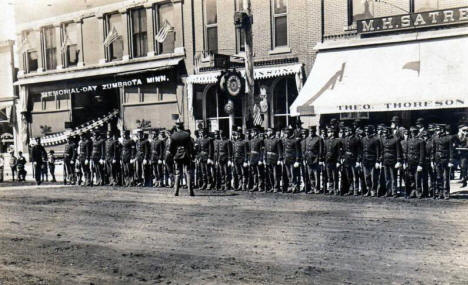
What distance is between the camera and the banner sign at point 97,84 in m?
22.4

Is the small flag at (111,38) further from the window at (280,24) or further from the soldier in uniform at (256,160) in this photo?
the soldier in uniform at (256,160)

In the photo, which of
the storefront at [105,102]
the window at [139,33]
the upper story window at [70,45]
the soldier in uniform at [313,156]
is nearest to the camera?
the soldier in uniform at [313,156]

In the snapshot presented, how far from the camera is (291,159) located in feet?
45.4

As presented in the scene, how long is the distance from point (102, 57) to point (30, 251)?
17775 mm

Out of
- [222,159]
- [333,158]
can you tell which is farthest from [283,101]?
[333,158]

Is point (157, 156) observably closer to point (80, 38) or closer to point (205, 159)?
point (205, 159)

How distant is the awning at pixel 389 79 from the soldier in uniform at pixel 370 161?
111 inches

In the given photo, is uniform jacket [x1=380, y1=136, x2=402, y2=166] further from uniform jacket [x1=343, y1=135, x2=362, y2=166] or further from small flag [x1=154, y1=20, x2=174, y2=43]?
small flag [x1=154, y1=20, x2=174, y2=43]

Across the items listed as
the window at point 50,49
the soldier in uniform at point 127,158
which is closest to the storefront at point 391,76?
the soldier in uniform at point 127,158

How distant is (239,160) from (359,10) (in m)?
6.77

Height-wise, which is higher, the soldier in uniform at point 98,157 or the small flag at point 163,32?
the small flag at point 163,32

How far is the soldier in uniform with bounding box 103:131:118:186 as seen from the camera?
55.9ft

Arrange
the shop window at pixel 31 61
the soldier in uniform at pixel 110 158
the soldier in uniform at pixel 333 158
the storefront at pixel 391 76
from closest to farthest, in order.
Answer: the soldier in uniform at pixel 333 158
the storefront at pixel 391 76
the soldier in uniform at pixel 110 158
the shop window at pixel 31 61

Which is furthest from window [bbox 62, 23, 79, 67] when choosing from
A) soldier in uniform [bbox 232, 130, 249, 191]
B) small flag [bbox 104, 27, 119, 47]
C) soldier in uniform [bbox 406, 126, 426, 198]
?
soldier in uniform [bbox 406, 126, 426, 198]
